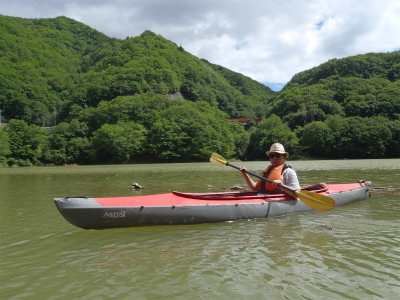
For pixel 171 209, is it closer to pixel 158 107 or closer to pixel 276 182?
pixel 276 182

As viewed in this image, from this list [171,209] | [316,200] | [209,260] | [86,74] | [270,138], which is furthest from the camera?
[86,74]

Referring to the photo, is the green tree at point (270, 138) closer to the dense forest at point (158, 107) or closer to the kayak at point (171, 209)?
the dense forest at point (158, 107)

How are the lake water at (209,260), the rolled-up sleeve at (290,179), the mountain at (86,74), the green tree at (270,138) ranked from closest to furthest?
the lake water at (209,260), the rolled-up sleeve at (290,179), the green tree at (270,138), the mountain at (86,74)

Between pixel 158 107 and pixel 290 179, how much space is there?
231 feet

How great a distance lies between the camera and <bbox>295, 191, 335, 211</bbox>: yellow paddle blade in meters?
7.45

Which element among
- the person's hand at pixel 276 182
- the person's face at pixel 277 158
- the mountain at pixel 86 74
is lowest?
the person's hand at pixel 276 182

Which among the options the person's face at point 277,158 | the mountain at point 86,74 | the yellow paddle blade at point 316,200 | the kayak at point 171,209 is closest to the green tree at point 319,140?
the mountain at point 86,74

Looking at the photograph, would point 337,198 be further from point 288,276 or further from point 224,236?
point 288,276

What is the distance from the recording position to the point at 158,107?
76.4 metres

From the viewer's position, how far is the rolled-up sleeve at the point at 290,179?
798 cm

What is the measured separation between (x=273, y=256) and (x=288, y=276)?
774 millimetres

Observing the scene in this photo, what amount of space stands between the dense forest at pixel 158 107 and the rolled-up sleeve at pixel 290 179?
50.0m

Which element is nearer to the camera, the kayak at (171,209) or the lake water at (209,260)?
the lake water at (209,260)

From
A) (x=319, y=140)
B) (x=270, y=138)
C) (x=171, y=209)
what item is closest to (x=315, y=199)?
(x=171, y=209)
